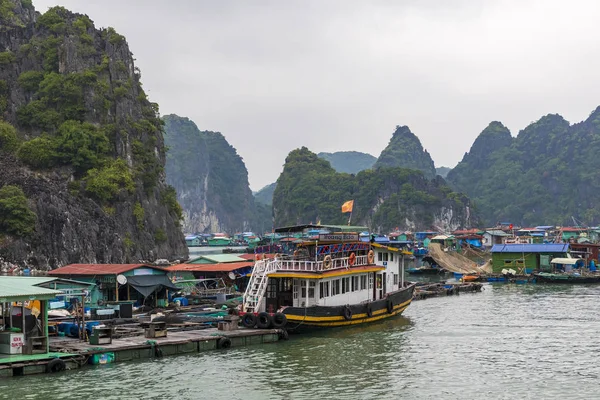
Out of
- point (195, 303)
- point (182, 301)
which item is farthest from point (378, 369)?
point (195, 303)

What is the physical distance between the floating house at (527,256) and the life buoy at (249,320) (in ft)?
142

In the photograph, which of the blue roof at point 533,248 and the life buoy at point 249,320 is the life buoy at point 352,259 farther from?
the blue roof at point 533,248

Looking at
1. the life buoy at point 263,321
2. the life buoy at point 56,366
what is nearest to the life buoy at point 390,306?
the life buoy at point 263,321

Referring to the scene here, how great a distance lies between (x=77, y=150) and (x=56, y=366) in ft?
203

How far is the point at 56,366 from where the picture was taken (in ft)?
72.2

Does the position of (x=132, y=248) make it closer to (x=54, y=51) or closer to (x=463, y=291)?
(x=54, y=51)

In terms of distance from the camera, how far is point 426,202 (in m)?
193

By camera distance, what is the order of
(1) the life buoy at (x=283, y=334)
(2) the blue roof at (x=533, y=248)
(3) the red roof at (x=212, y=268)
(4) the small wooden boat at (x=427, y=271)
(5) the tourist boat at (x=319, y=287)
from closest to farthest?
(1) the life buoy at (x=283, y=334)
(5) the tourist boat at (x=319, y=287)
(3) the red roof at (x=212, y=268)
(2) the blue roof at (x=533, y=248)
(4) the small wooden boat at (x=427, y=271)

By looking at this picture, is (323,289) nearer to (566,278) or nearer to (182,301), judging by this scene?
(182,301)

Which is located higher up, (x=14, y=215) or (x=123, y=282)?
(x=14, y=215)

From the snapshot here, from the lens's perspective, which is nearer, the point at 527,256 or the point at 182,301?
the point at 182,301

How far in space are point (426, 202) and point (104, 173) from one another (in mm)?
126144

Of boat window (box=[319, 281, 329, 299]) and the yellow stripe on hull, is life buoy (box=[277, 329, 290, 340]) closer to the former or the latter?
the yellow stripe on hull

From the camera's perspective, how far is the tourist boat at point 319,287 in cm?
2978
